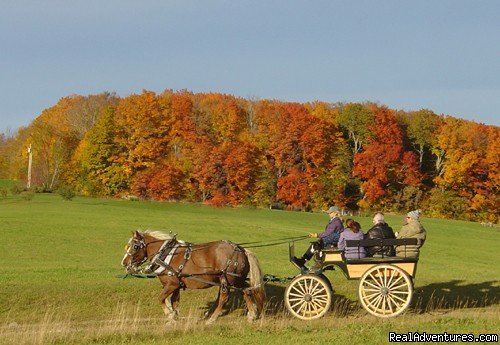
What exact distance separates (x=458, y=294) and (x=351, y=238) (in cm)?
740

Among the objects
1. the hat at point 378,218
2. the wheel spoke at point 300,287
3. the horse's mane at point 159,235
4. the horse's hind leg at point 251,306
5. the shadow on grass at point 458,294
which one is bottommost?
the shadow on grass at point 458,294

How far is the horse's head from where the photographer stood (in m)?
14.5

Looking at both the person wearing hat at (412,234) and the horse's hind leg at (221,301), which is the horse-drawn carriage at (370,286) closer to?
the person wearing hat at (412,234)

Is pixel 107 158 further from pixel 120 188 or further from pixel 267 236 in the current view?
pixel 267 236

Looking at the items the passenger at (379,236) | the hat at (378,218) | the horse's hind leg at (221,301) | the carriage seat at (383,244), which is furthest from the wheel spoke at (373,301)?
the horse's hind leg at (221,301)

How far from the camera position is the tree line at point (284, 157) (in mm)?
71000

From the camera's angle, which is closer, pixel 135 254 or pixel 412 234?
pixel 135 254

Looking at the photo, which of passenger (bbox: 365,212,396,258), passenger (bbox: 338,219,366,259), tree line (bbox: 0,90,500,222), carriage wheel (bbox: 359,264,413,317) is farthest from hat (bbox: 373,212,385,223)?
tree line (bbox: 0,90,500,222)

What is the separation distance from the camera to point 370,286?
14.2 meters

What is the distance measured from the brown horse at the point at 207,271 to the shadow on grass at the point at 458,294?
529cm

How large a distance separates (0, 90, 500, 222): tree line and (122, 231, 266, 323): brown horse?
53.6 metres

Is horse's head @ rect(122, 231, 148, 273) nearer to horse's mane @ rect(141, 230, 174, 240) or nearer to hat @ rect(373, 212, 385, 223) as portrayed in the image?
horse's mane @ rect(141, 230, 174, 240)

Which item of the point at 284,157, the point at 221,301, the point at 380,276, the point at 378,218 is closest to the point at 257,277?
the point at 221,301

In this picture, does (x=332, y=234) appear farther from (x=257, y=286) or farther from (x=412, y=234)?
(x=257, y=286)
